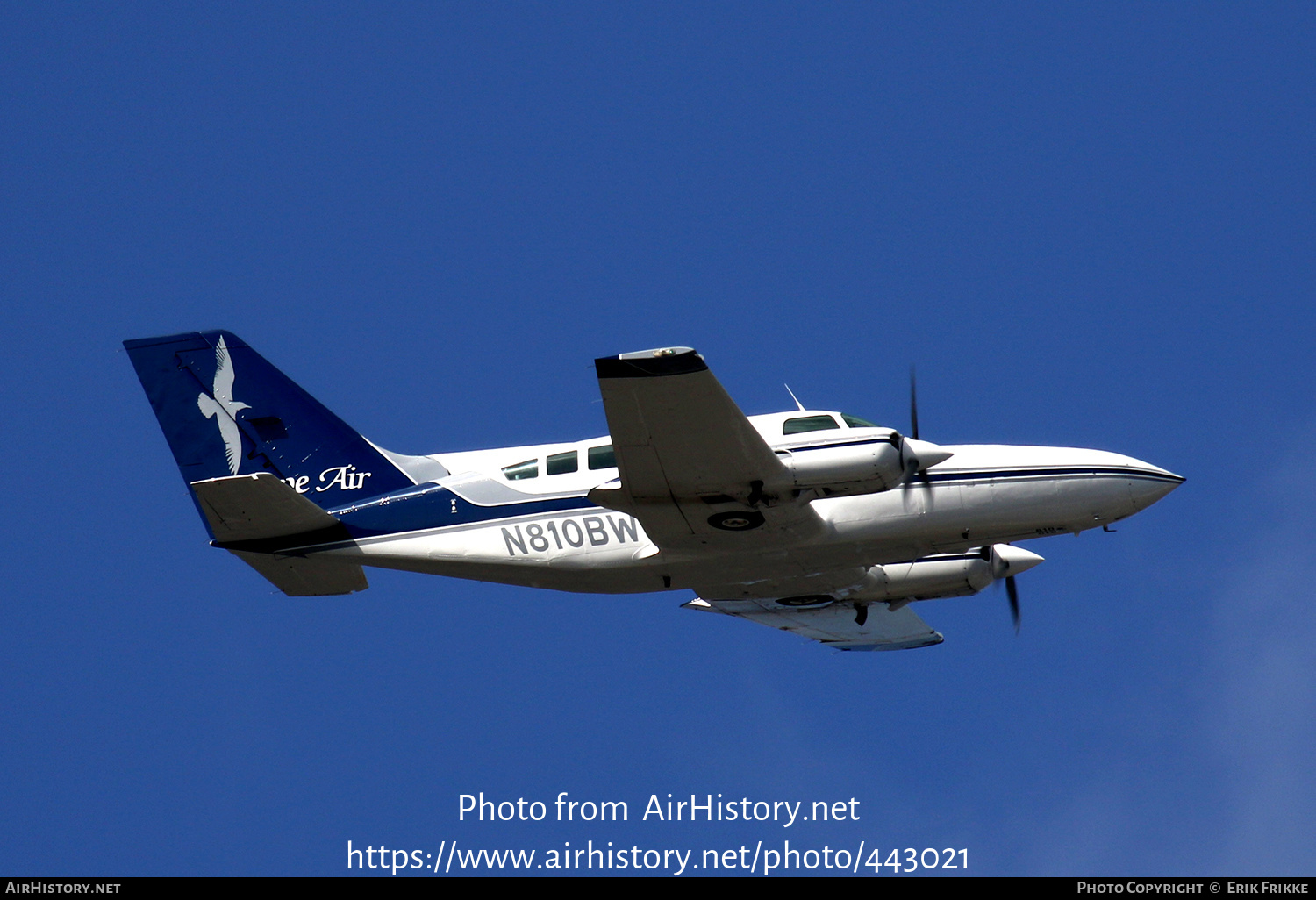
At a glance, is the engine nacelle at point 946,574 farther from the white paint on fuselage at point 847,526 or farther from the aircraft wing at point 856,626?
the white paint on fuselage at point 847,526

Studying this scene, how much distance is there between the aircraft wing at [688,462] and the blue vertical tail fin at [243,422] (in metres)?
6.07

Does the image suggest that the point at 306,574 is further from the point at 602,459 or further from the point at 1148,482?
the point at 1148,482

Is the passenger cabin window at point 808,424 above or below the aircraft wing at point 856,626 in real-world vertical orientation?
above

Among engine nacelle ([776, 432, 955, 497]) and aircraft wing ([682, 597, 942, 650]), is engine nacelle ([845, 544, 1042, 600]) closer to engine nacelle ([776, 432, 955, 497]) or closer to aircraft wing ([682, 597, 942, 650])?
aircraft wing ([682, 597, 942, 650])

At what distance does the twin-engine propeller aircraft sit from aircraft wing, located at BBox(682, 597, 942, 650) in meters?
1.96

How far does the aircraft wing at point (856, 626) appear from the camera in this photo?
108 ft

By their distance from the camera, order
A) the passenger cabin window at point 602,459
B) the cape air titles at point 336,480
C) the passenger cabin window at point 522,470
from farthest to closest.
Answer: the cape air titles at point 336,480 → the passenger cabin window at point 522,470 → the passenger cabin window at point 602,459

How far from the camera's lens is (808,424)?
26.0m

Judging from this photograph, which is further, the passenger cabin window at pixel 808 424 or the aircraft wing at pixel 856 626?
the aircraft wing at pixel 856 626

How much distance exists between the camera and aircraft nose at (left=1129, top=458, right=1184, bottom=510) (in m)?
27.1

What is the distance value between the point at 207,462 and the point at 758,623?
13318 mm

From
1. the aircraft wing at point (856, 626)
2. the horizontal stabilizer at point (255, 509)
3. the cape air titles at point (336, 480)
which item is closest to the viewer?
the horizontal stabilizer at point (255, 509)

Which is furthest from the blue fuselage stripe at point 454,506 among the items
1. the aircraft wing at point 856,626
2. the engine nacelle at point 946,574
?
the aircraft wing at point 856,626
